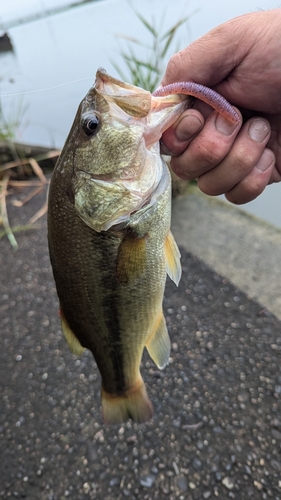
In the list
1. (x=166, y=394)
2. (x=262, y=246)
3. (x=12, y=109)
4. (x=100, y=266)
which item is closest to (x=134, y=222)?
(x=100, y=266)

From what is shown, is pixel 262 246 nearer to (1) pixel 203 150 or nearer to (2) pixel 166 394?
(2) pixel 166 394

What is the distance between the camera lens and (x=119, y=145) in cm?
120

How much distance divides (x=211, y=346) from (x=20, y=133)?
4089mm

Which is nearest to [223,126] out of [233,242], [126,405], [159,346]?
[159,346]

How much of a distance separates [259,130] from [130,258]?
65 cm

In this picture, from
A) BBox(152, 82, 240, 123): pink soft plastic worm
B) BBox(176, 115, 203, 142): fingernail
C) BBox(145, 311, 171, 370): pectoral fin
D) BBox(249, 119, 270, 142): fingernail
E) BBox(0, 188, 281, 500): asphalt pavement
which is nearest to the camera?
BBox(152, 82, 240, 123): pink soft plastic worm

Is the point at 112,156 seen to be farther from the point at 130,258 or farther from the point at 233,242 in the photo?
the point at 233,242

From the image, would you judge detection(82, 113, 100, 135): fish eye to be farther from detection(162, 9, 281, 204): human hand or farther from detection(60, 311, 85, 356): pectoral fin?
detection(60, 311, 85, 356): pectoral fin

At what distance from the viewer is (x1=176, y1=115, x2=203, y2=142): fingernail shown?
1285 mm

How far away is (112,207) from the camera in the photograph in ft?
3.98

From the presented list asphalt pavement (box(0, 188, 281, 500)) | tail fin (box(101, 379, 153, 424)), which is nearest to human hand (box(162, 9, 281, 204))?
tail fin (box(101, 379, 153, 424))

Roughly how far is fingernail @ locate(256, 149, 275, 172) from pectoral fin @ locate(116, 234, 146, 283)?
1.82 feet

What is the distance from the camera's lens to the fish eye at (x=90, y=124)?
1191mm

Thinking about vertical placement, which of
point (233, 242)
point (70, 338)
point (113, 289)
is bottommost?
point (233, 242)
